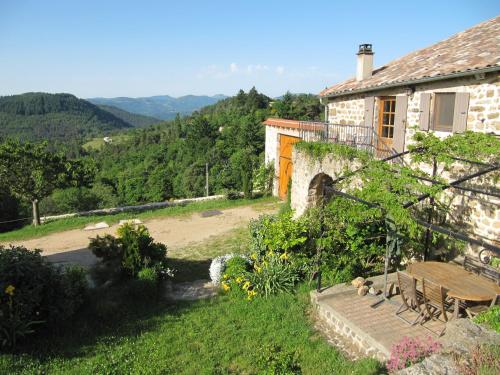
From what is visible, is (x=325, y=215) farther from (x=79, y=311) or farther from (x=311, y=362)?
(x=79, y=311)

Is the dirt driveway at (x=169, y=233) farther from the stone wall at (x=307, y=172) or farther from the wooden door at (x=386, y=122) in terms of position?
the wooden door at (x=386, y=122)

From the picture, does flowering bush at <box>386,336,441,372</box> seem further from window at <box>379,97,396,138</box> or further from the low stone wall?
window at <box>379,97,396,138</box>

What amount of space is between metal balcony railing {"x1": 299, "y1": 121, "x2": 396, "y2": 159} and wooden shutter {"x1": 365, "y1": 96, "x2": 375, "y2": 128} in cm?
20

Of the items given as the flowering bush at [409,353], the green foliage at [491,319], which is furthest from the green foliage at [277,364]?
the green foliage at [491,319]

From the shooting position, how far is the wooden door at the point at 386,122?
33.0ft

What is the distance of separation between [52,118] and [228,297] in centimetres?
13688

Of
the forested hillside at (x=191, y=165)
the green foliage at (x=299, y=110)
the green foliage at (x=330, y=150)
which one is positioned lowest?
the forested hillside at (x=191, y=165)

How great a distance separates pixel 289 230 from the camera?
312 inches

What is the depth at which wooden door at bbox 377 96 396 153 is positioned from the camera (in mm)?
10070

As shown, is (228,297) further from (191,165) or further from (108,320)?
(191,165)

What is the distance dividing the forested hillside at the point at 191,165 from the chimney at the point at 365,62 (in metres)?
14.7

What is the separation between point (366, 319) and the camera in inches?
225

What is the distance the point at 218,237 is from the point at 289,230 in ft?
18.9

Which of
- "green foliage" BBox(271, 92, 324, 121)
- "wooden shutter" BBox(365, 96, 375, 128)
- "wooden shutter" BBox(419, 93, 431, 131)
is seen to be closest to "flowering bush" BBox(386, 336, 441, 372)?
"wooden shutter" BBox(419, 93, 431, 131)
